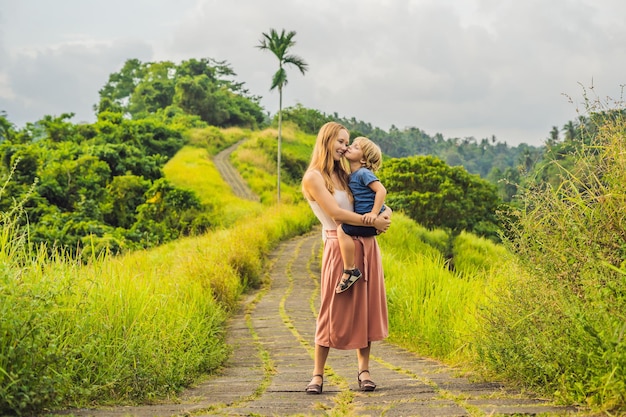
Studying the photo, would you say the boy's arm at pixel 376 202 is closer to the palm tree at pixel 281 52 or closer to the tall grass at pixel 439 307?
the tall grass at pixel 439 307

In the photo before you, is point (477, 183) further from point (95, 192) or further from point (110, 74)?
point (110, 74)

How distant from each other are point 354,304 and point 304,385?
77 cm

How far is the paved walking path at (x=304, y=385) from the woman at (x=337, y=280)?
32cm

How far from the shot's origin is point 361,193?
4.78 m

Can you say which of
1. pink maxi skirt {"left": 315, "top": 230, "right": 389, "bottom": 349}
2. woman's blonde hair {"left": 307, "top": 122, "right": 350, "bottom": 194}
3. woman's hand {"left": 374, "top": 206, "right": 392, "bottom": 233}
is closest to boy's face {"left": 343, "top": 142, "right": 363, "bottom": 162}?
woman's blonde hair {"left": 307, "top": 122, "right": 350, "bottom": 194}

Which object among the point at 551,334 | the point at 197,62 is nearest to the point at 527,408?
the point at 551,334

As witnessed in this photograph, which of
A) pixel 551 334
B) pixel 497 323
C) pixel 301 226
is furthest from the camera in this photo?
pixel 301 226

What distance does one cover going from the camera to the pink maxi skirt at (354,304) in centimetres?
476

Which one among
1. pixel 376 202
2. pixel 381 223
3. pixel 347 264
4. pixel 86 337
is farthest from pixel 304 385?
pixel 86 337

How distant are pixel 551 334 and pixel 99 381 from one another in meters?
2.78

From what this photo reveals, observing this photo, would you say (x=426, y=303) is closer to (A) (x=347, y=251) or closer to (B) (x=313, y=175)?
(A) (x=347, y=251)

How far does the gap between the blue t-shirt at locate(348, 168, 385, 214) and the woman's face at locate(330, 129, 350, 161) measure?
169 mm

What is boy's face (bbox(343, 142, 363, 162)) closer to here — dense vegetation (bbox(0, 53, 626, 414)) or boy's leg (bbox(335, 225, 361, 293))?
boy's leg (bbox(335, 225, 361, 293))

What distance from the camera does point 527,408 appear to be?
3686 millimetres
